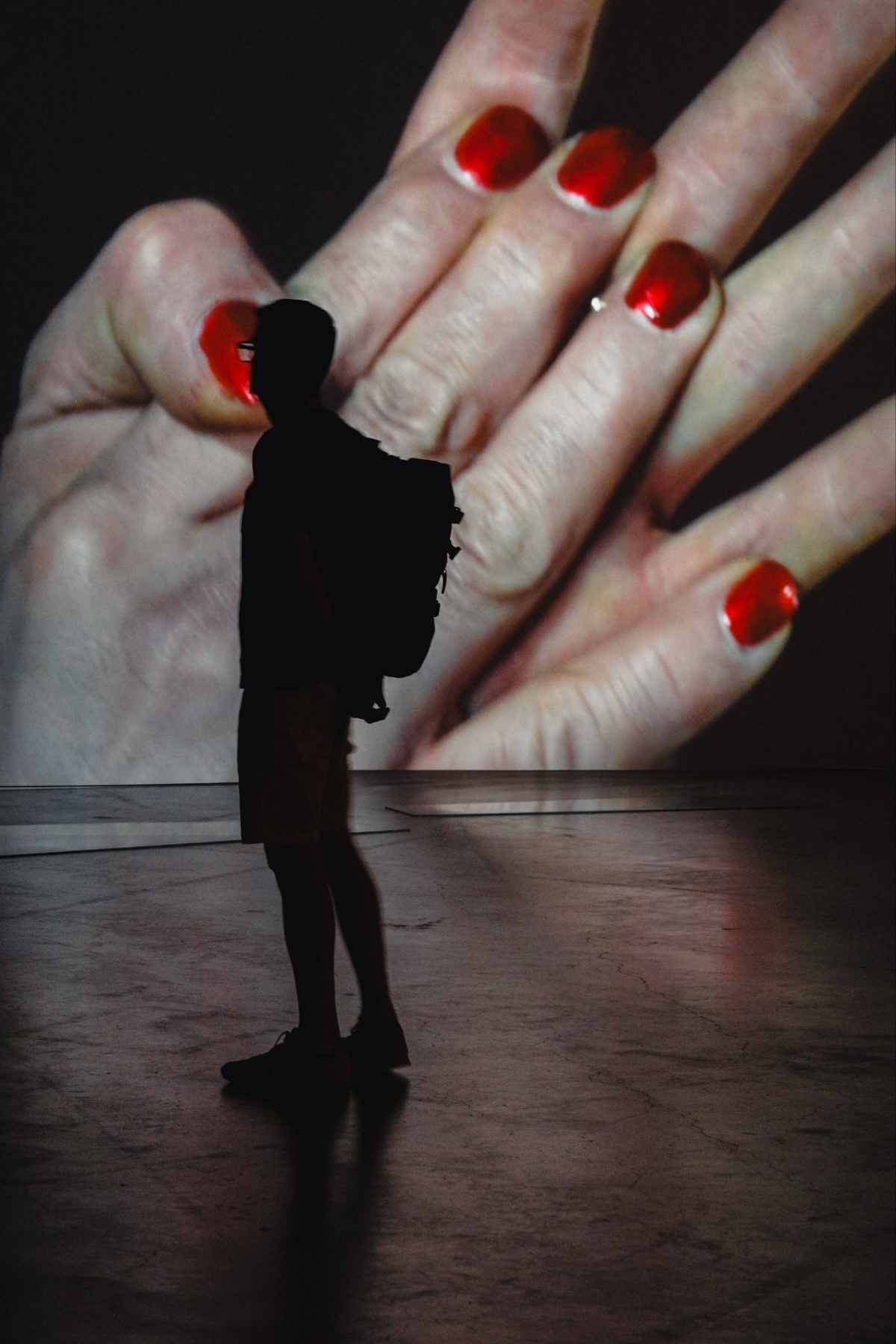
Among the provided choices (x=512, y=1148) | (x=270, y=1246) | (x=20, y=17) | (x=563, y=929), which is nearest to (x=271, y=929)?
(x=563, y=929)

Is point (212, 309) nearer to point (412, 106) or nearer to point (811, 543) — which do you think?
point (412, 106)

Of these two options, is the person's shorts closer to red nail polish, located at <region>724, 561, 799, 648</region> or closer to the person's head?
the person's head

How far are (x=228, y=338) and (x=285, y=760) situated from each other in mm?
2381

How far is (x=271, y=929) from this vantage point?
198cm

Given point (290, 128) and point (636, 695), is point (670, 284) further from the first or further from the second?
point (290, 128)

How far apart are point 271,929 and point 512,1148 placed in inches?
34.7

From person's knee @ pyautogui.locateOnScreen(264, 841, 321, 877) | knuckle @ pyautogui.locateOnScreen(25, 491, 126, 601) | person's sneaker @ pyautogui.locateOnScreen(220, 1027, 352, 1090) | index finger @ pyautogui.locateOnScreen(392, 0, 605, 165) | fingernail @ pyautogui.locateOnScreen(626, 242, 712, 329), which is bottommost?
person's sneaker @ pyautogui.locateOnScreen(220, 1027, 352, 1090)

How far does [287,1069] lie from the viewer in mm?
1308

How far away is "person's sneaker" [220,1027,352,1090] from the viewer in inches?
51.3

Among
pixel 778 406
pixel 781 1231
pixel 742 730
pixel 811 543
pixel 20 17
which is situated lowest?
pixel 781 1231

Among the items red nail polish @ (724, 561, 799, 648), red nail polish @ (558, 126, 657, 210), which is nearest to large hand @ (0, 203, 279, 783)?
red nail polish @ (558, 126, 657, 210)

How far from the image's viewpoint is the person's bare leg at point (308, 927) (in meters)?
1.39

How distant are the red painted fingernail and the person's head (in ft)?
7.03

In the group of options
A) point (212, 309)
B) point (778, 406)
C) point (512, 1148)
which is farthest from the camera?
point (778, 406)
